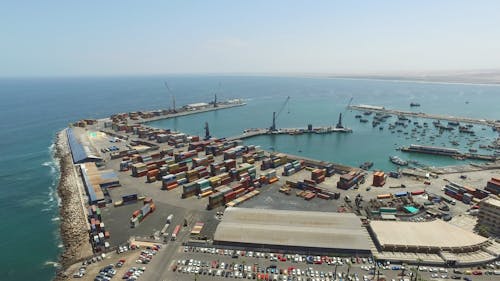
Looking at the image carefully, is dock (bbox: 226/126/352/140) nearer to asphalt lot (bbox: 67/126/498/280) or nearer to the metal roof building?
asphalt lot (bbox: 67/126/498/280)

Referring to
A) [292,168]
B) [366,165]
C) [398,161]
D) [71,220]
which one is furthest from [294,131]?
[71,220]

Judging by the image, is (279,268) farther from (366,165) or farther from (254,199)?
(366,165)

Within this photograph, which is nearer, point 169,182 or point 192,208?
point 192,208

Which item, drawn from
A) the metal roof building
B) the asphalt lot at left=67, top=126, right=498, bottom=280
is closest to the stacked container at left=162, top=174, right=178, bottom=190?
the asphalt lot at left=67, top=126, right=498, bottom=280

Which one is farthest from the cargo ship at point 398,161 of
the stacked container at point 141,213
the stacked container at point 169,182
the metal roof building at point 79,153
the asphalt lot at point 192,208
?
the metal roof building at point 79,153

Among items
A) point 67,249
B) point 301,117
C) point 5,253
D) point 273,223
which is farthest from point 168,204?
point 301,117

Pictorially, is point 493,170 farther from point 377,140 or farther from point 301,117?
point 301,117

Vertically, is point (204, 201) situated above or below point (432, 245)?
below

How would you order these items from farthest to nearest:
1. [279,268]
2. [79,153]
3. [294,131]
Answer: [294,131]
[79,153]
[279,268]
